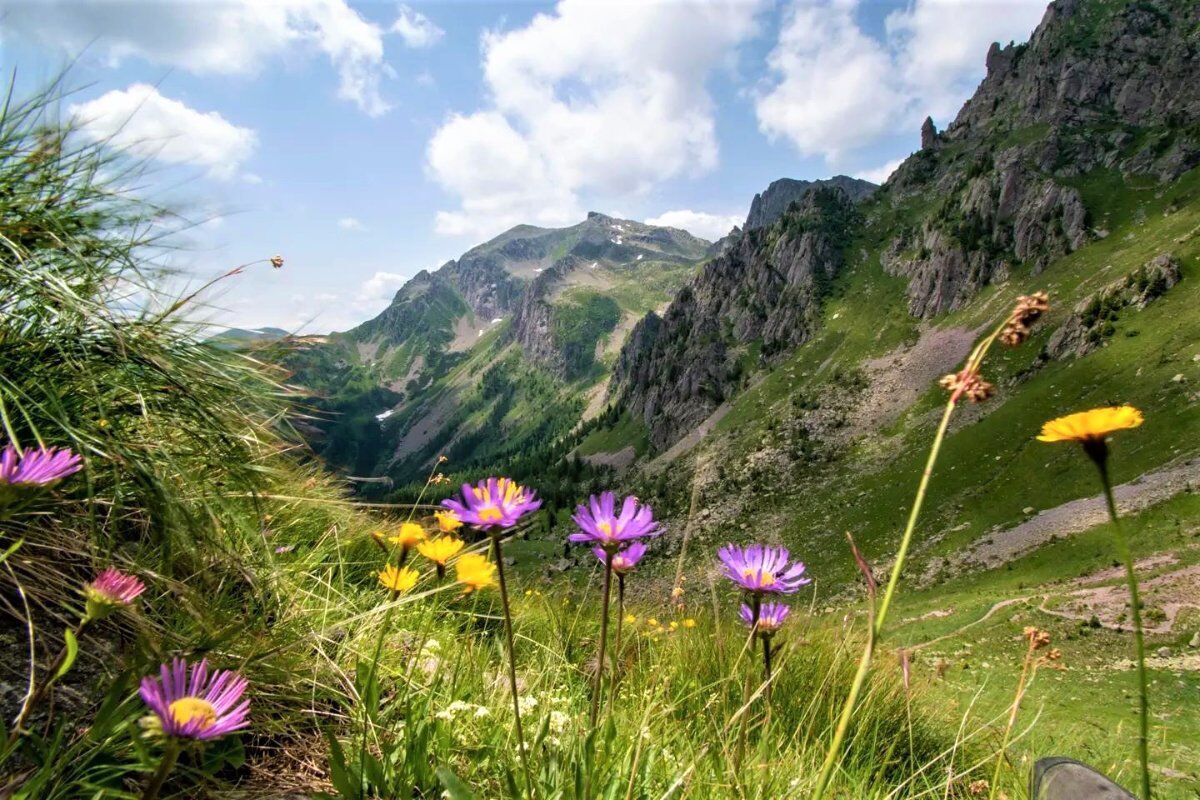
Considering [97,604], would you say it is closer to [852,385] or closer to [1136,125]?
[852,385]

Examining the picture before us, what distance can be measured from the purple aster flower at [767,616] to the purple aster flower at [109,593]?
6.25 ft

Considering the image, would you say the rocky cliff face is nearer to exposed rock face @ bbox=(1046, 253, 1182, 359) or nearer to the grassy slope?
the grassy slope

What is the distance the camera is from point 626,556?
2.19 meters

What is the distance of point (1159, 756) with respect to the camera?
20.5 meters

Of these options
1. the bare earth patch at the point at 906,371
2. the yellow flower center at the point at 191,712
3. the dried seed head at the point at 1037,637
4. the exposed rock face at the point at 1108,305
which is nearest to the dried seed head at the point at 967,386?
the dried seed head at the point at 1037,637

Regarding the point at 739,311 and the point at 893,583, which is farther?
the point at 739,311

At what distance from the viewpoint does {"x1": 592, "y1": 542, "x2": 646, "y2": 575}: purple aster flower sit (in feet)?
6.77

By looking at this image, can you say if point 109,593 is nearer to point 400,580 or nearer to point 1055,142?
point 400,580

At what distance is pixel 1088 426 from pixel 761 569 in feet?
4.52

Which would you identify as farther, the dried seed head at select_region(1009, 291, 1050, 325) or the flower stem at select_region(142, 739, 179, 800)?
the dried seed head at select_region(1009, 291, 1050, 325)

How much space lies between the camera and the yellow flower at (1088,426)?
119 centimetres

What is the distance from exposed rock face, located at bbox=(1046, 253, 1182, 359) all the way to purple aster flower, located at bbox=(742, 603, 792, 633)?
9613cm

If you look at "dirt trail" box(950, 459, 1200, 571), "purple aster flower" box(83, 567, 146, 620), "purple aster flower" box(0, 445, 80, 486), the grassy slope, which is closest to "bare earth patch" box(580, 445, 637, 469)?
the grassy slope

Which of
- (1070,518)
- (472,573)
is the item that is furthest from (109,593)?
(1070,518)
